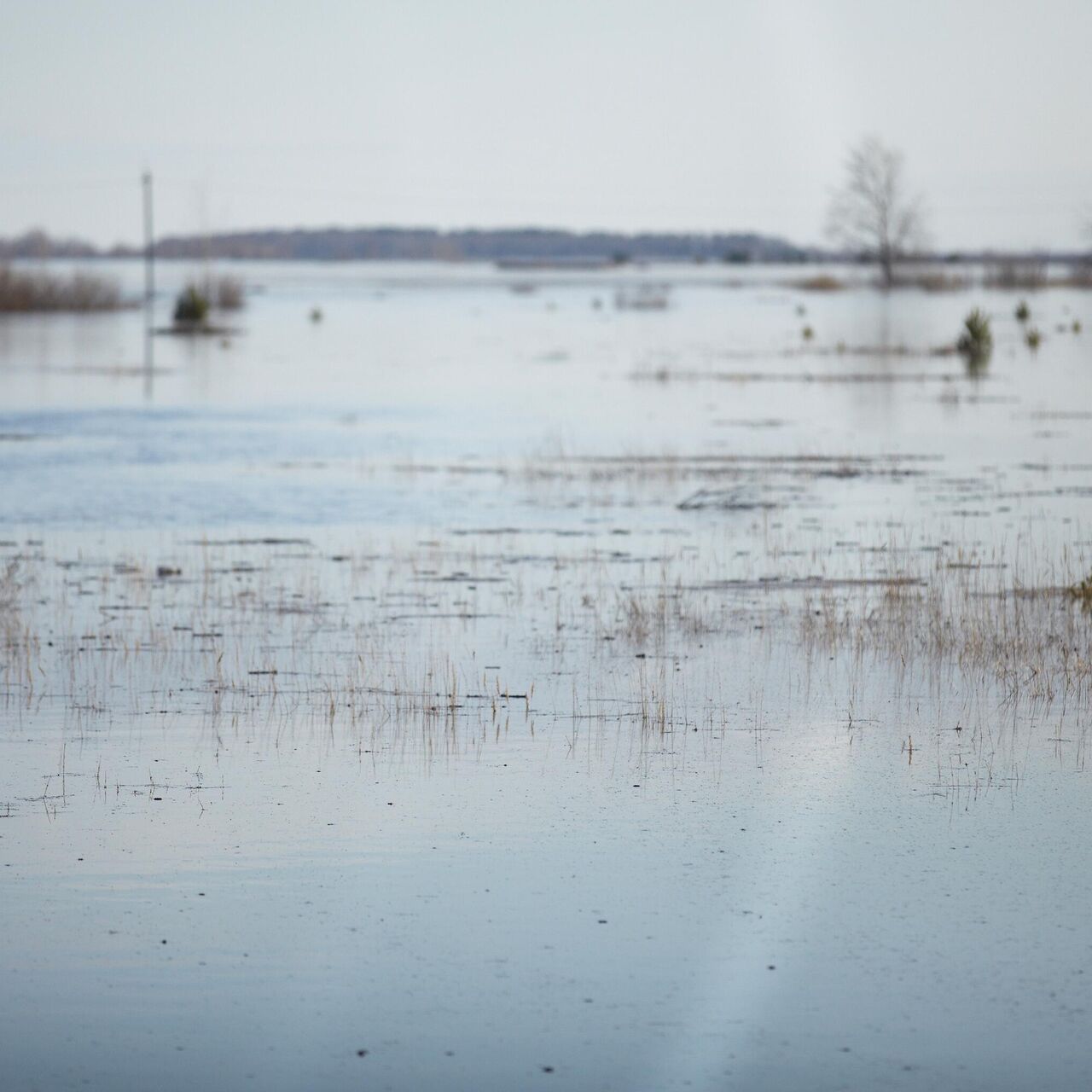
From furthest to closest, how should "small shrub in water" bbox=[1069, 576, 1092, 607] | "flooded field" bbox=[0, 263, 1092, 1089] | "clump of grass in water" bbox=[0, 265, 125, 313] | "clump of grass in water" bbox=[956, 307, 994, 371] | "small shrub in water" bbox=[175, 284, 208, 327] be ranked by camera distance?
"clump of grass in water" bbox=[0, 265, 125, 313]
"small shrub in water" bbox=[175, 284, 208, 327]
"clump of grass in water" bbox=[956, 307, 994, 371]
"small shrub in water" bbox=[1069, 576, 1092, 607]
"flooded field" bbox=[0, 263, 1092, 1089]

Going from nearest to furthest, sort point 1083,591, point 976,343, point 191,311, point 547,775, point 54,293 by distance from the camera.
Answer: point 547,775
point 1083,591
point 976,343
point 191,311
point 54,293

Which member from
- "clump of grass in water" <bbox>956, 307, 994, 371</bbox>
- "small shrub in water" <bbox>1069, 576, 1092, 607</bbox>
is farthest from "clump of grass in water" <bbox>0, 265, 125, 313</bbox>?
"small shrub in water" <bbox>1069, 576, 1092, 607</bbox>

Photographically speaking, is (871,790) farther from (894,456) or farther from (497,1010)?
(894,456)

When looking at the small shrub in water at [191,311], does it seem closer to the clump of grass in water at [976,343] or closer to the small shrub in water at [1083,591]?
the clump of grass in water at [976,343]

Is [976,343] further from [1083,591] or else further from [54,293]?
[54,293]

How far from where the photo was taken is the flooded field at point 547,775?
16.3 feet

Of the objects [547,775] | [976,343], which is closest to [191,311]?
[976,343]

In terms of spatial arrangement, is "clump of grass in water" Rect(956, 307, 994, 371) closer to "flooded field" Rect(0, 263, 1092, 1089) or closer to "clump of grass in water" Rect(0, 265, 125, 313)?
"flooded field" Rect(0, 263, 1092, 1089)

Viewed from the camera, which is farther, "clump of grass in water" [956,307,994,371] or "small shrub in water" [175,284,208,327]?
"small shrub in water" [175,284,208,327]

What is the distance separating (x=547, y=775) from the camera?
7.45 m

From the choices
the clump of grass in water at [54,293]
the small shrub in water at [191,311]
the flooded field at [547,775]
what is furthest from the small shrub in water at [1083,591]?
the clump of grass in water at [54,293]

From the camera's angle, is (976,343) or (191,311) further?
(191,311)

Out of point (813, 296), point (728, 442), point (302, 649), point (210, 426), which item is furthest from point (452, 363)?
point (813, 296)

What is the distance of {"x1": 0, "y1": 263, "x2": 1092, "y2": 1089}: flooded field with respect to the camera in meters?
4.98
